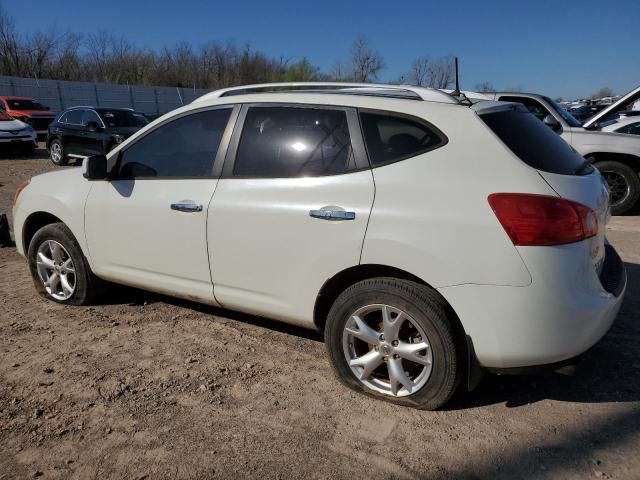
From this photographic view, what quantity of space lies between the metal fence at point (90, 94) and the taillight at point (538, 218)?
38773 millimetres

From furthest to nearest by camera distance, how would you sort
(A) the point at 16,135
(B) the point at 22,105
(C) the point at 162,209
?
(B) the point at 22,105 < (A) the point at 16,135 < (C) the point at 162,209

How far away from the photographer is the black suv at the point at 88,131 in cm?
1394

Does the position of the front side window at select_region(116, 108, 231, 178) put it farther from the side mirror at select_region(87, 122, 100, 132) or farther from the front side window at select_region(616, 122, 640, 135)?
the side mirror at select_region(87, 122, 100, 132)

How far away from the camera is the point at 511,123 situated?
9.36 feet

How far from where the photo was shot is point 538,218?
240 centimetres

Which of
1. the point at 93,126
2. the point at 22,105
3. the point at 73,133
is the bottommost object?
the point at 73,133

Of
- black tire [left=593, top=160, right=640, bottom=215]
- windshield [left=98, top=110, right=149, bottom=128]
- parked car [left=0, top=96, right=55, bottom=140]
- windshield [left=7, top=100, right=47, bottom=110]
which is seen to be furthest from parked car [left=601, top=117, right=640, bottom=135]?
windshield [left=7, top=100, right=47, bottom=110]

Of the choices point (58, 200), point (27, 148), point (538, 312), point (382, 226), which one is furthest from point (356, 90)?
point (27, 148)

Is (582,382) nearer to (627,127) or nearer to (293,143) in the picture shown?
(293,143)

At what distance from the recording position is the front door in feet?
11.3

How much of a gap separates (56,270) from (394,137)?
10.2 ft

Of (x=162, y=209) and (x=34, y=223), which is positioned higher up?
(x=162, y=209)

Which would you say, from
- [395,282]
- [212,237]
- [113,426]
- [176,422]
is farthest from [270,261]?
[113,426]

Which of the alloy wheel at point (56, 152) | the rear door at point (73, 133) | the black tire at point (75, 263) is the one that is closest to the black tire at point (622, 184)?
the black tire at point (75, 263)
